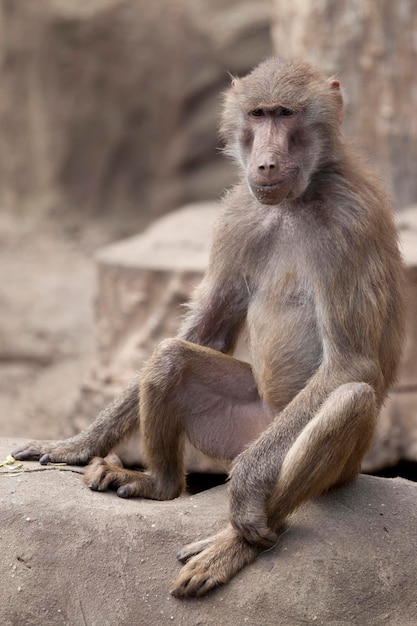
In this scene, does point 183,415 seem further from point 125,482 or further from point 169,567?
point 169,567

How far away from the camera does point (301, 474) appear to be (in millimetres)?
4000

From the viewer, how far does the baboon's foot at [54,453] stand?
4742mm

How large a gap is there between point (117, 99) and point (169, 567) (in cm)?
871

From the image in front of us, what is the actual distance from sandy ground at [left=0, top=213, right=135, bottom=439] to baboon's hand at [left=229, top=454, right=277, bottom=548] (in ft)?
14.8

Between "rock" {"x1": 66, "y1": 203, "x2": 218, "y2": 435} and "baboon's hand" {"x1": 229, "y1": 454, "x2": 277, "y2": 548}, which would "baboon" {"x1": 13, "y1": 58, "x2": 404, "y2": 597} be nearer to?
"baboon's hand" {"x1": 229, "y1": 454, "x2": 277, "y2": 548}

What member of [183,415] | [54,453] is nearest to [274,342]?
[183,415]

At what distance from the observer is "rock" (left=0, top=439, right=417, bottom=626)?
13.1 ft

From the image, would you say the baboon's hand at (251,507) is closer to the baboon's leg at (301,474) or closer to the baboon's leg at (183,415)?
the baboon's leg at (301,474)

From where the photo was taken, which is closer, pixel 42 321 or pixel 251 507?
pixel 251 507

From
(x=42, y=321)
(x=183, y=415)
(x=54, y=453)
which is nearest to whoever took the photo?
(x=183, y=415)

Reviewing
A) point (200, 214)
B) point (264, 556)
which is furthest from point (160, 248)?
point (264, 556)

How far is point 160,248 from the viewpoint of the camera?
802cm

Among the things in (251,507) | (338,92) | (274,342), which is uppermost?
(338,92)

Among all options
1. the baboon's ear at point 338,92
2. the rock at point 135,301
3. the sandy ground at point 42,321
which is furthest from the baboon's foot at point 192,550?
the sandy ground at point 42,321
